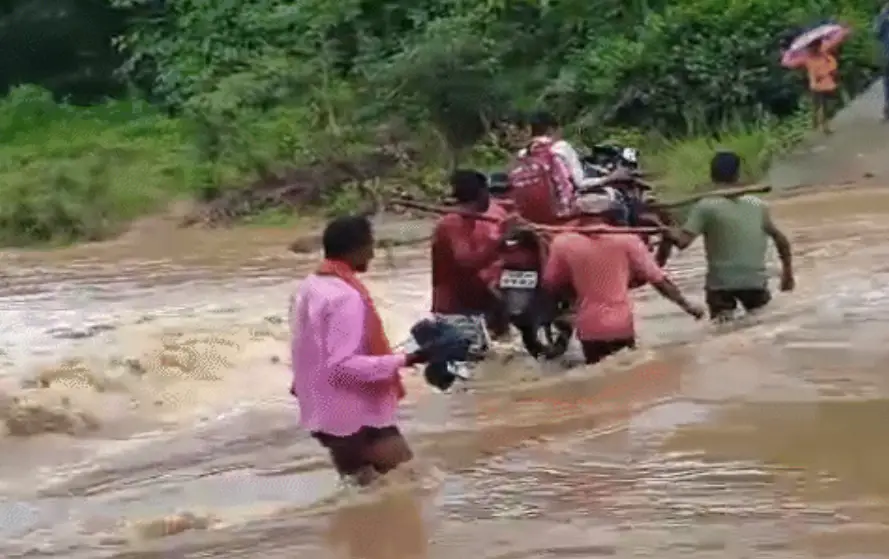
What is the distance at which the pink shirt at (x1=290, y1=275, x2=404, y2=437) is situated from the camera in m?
6.56

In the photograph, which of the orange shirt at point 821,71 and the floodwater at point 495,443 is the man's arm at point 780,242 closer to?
the floodwater at point 495,443

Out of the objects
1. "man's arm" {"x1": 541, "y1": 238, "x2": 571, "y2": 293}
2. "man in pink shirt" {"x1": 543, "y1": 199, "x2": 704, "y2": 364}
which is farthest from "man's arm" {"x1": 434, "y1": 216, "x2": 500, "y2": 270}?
"man in pink shirt" {"x1": 543, "y1": 199, "x2": 704, "y2": 364}

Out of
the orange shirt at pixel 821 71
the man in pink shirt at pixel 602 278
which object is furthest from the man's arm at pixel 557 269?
the orange shirt at pixel 821 71

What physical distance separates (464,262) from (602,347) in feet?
3.90

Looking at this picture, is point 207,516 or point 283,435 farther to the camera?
point 283,435

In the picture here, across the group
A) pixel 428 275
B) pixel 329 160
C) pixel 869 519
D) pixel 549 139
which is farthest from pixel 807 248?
pixel 329 160

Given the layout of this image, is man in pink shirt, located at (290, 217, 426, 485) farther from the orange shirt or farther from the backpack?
the orange shirt

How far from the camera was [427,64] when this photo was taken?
2486 centimetres

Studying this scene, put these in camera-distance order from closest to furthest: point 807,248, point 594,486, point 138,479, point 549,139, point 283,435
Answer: point 594,486 → point 138,479 → point 283,435 → point 549,139 → point 807,248

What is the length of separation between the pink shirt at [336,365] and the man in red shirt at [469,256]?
3.58 meters

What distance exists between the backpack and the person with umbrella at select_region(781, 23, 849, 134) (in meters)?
10.1

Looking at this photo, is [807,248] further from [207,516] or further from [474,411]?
[207,516]

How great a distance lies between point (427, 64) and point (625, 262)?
1556cm

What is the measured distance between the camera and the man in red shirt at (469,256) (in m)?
10.4
